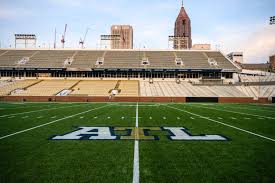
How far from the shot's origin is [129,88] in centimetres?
5375

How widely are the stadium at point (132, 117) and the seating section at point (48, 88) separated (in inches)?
8.1

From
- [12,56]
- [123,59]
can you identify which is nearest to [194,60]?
[123,59]

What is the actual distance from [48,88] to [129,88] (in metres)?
16.4

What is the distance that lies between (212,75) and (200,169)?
5764cm

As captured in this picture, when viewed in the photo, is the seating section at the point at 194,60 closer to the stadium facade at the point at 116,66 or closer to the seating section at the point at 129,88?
the stadium facade at the point at 116,66

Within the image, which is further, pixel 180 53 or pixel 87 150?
pixel 180 53

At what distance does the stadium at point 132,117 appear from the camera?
5.49 m

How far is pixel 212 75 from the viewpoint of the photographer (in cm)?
6053

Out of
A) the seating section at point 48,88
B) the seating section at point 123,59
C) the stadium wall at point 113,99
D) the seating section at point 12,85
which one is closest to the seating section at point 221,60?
the stadium wall at point 113,99

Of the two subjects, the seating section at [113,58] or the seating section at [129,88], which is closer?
the seating section at [129,88]

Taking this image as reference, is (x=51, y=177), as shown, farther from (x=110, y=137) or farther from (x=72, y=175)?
(x=110, y=137)

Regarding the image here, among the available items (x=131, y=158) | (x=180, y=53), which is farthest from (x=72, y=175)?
(x=180, y=53)

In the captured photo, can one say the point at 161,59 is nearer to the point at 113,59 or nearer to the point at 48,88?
the point at 113,59

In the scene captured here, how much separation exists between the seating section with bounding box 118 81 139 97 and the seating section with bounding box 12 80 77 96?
1095cm
